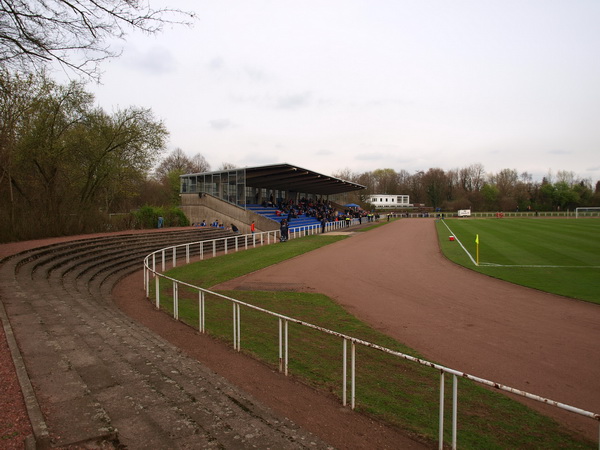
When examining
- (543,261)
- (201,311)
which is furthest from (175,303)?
(543,261)

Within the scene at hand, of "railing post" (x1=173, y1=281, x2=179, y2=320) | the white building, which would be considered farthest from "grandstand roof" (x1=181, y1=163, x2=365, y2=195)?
the white building

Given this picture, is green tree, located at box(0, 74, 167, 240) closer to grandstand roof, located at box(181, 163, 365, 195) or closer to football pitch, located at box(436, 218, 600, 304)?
grandstand roof, located at box(181, 163, 365, 195)

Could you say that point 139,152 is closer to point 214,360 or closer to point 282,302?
point 282,302

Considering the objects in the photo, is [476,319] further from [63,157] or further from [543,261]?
[63,157]

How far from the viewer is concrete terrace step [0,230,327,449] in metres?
3.65

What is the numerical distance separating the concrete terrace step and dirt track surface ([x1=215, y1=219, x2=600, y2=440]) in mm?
4144

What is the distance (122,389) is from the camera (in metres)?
4.47

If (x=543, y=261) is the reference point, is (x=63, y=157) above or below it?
above

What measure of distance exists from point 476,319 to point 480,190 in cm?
10341

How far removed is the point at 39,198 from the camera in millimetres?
21531

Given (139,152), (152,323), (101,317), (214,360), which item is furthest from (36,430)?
(139,152)

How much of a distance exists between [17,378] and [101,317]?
130 inches

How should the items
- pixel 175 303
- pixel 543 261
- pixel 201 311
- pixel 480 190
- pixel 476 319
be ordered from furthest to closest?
pixel 480 190, pixel 543 261, pixel 476 319, pixel 175 303, pixel 201 311

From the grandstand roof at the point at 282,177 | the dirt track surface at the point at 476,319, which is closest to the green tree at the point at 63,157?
the grandstand roof at the point at 282,177
